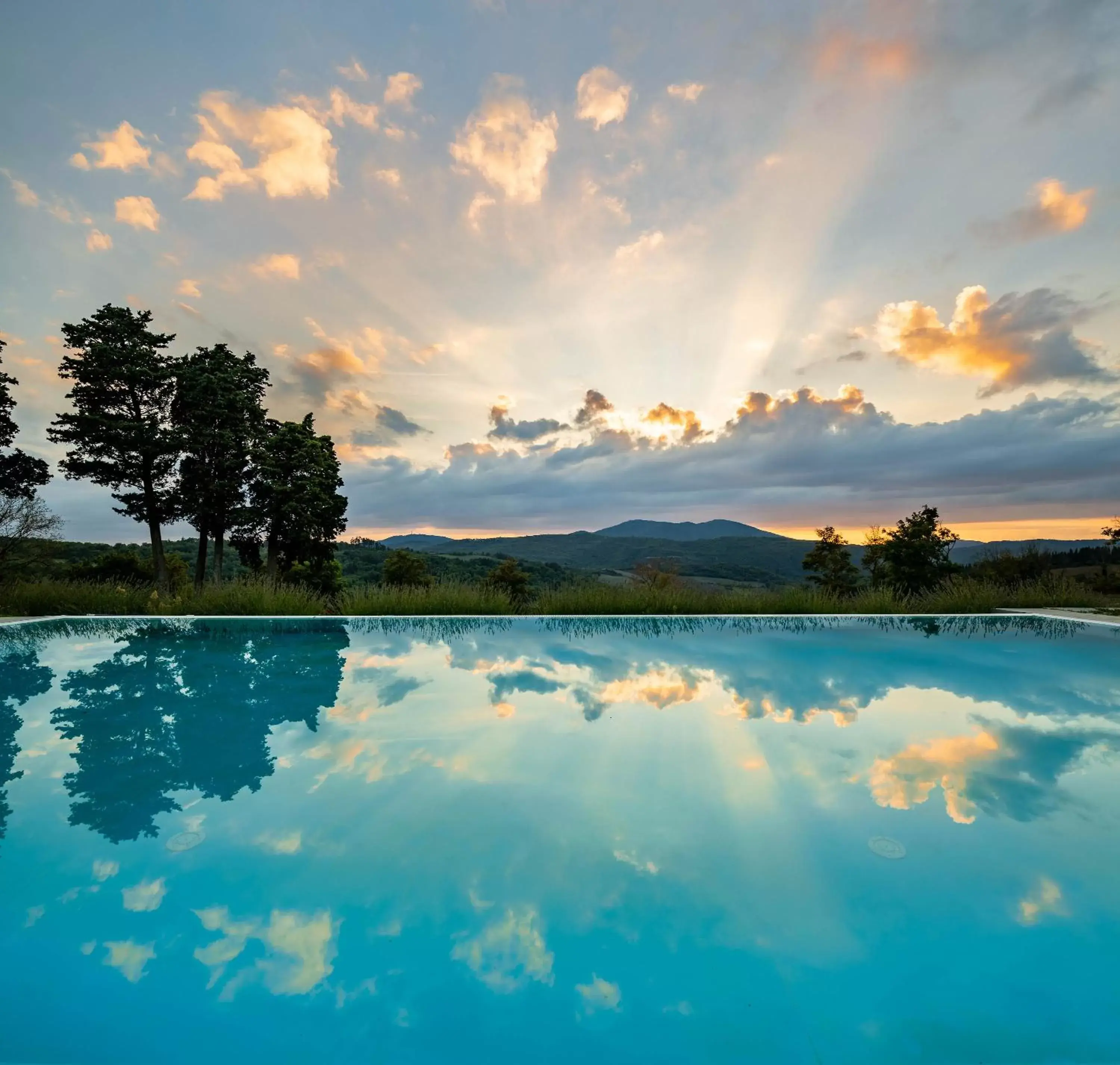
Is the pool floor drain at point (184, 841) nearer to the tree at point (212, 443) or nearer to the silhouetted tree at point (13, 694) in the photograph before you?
the silhouetted tree at point (13, 694)

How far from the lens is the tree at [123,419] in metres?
14.1

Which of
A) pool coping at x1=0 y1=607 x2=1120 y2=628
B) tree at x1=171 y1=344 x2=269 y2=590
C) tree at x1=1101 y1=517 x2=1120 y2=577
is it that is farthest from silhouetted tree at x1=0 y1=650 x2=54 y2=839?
tree at x1=1101 y1=517 x2=1120 y2=577

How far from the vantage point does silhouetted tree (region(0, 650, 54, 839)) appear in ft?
10.0

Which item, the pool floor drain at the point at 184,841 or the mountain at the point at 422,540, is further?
→ the mountain at the point at 422,540

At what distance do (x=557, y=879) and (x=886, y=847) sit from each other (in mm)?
1464

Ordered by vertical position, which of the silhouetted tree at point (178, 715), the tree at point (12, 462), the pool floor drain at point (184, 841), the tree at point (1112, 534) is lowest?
the pool floor drain at point (184, 841)

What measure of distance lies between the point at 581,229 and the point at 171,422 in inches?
507

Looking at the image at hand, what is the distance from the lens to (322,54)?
28.7ft

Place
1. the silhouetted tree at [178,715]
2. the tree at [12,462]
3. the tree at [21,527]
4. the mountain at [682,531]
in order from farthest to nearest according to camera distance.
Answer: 1. the mountain at [682,531]
2. the tree at [12,462]
3. the tree at [21,527]
4. the silhouetted tree at [178,715]

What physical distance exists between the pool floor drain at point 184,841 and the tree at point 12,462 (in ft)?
48.9

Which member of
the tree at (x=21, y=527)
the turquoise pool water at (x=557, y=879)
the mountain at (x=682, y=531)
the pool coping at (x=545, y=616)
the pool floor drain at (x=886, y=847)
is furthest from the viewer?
the mountain at (x=682, y=531)

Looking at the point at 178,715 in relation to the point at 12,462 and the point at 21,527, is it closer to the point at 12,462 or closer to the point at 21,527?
the point at 21,527

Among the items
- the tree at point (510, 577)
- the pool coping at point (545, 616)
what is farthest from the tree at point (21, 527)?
the tree at point (510, 577)

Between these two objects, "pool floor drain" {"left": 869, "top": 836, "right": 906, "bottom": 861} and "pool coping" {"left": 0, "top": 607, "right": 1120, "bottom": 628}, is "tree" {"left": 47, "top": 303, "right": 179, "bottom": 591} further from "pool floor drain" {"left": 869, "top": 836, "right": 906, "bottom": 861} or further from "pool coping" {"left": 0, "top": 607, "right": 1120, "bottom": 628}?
"pool floor drain" {"left": 869, "top": 836, "right": 906, "bottom": 861}
